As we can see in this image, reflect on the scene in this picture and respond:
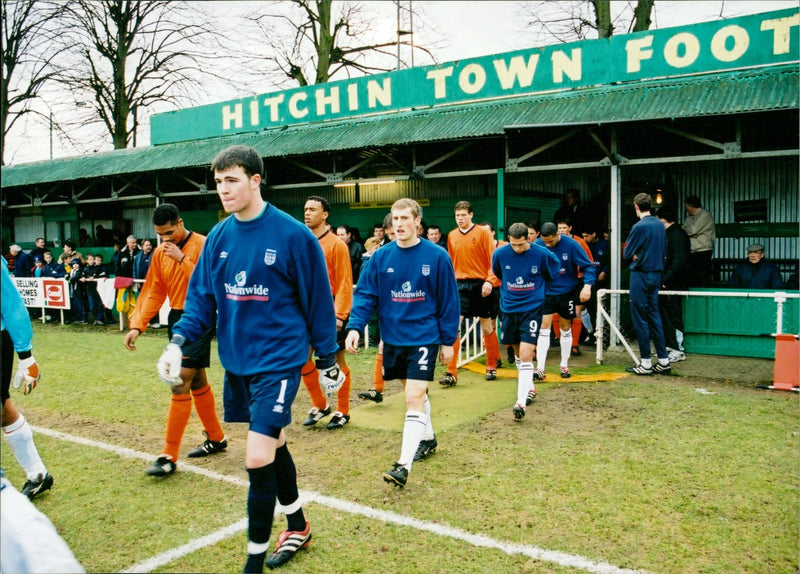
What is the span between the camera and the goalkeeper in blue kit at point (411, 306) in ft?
16.2

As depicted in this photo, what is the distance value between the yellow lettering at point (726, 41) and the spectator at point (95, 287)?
13.9m

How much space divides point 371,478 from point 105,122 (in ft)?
99.5

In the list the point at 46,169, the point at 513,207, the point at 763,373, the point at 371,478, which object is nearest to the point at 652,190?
the point at 513,207

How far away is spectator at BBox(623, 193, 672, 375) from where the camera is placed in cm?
876

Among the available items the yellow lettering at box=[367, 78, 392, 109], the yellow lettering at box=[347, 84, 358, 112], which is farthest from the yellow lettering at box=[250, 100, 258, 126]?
the yellow lettering at box=[367, 78, 392, 109]

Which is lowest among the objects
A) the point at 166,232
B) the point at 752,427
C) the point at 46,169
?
the point at 752,427

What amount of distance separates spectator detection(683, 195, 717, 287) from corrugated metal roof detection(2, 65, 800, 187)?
170cm

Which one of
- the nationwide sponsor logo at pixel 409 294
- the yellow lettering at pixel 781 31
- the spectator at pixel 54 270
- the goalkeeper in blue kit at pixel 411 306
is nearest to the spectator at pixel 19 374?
the goalkeeper in blue kit at pixel 411 306

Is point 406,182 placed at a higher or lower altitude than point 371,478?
higher

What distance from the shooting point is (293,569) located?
11.5 feet

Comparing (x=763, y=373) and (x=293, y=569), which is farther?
(x=763, y=373)

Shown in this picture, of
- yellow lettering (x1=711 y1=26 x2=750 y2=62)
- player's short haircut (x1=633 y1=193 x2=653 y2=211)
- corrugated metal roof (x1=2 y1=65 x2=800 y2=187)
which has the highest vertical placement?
yellow lettering (x1=711 y1=26 x2=750 y2=62)

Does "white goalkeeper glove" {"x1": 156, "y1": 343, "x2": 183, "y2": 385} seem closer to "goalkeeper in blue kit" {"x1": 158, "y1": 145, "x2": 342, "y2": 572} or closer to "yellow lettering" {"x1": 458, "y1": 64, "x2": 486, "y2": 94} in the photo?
"goalkeeper in blue kit" {"x1": 158, "y1": 145, "x2": 342, "y2": 572}

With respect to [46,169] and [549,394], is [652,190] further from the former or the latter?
[46,169]
